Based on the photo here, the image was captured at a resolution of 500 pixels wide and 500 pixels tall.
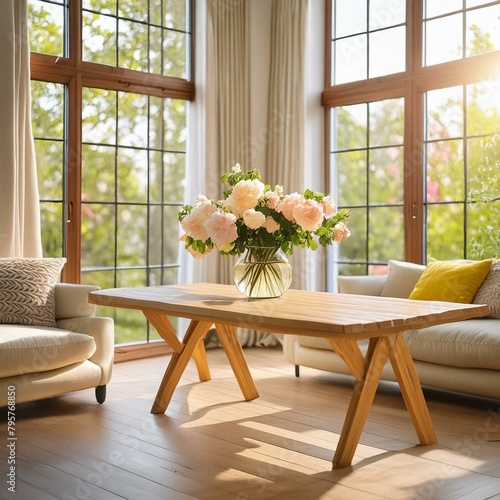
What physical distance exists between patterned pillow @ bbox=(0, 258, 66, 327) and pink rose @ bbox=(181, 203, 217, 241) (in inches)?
47.9

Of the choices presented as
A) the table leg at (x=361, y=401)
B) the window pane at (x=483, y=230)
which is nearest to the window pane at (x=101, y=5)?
the window pane at (x=483, y=230)

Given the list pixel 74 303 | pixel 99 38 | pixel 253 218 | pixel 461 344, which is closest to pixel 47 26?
pixel 99 38

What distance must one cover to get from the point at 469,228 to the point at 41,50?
3.23 meters

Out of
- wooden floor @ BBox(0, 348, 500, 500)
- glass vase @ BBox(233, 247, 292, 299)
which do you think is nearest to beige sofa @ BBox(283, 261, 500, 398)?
wooden floor @ BBox(0, 348, 500, 500)

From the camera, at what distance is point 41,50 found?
522cm

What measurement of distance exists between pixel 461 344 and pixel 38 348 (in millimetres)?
2155

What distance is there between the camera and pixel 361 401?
307cm

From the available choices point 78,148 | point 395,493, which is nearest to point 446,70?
point 78,148

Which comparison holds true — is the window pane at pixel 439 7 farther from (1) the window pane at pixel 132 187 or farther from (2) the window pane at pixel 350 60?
(1) the window pane at pixel 132 187

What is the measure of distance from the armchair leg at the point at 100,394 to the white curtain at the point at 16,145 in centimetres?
119

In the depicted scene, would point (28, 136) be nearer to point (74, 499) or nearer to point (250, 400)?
point (250, 400)

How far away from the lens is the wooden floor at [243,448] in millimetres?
2732

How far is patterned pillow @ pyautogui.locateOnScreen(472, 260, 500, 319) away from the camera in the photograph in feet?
14.0

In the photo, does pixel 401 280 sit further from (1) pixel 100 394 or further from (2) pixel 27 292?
(2) pixel 27 292
